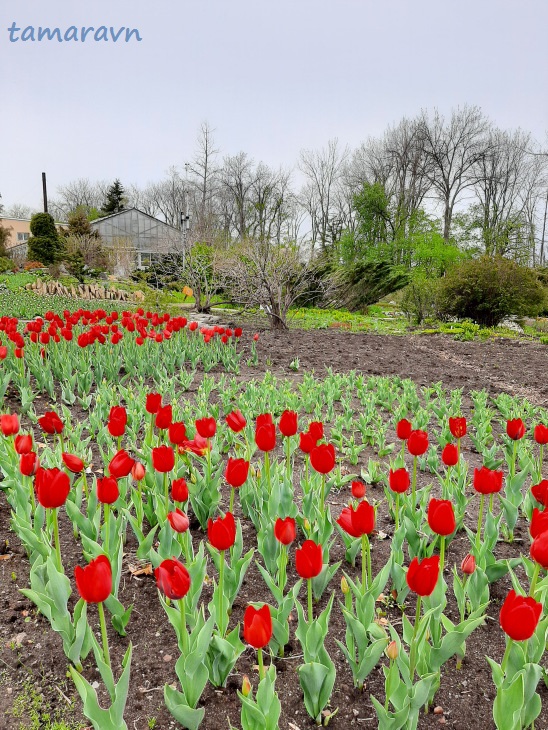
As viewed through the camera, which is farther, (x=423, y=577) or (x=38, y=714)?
(x=38, y=714)

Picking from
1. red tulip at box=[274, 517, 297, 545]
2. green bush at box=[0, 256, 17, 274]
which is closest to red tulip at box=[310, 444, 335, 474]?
red tulip at box=[274, 517, 297, 545]

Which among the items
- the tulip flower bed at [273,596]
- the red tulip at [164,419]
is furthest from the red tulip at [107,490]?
the red tulip at [164,419]

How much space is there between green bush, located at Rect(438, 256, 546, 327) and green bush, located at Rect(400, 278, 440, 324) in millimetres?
377

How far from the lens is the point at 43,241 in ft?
124

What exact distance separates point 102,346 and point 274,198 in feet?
125

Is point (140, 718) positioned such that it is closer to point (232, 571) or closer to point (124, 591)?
point (232, 571)

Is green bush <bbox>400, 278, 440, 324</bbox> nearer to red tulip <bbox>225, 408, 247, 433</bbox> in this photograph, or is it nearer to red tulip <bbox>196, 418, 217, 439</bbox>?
red tulip <bbox>225, 408, 247, 433</bbox>

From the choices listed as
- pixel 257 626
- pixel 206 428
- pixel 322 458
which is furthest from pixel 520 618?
pixel 206 428

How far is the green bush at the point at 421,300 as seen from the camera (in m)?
16.0

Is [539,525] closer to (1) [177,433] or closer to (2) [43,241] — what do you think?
(1) [177,433]

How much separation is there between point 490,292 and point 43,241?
31.7 m

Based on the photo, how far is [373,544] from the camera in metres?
2.74

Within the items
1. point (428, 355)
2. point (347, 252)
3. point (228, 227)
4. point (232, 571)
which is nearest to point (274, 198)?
point (228, 227)

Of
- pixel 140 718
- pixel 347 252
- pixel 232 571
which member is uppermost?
pixel 347 252
